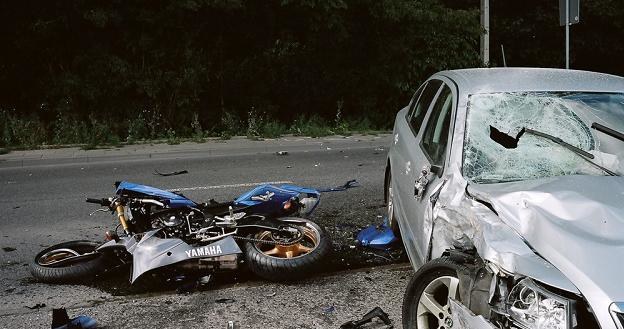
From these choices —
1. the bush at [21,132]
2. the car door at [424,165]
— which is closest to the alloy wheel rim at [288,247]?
the car door at [424,165]

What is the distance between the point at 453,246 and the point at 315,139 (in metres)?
10.4

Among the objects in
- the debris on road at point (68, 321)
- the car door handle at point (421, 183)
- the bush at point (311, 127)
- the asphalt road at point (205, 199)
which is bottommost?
the bush at point (311, 127)

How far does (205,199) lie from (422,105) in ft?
11.9

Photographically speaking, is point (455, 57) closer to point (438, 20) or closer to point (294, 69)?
point (438, 20)

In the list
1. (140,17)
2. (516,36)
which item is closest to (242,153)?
(140,17)

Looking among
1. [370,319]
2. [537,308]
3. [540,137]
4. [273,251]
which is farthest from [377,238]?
[537,308]

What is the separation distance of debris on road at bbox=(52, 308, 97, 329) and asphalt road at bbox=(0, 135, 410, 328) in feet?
0.40

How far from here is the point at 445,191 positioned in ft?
12.0

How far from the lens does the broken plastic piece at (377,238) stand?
18.9 feet

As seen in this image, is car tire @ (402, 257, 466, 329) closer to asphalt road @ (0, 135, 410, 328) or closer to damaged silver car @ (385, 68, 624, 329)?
damaged silver car @ (385, 68, 624, 329)

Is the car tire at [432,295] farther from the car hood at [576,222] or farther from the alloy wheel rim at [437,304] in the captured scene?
the car hood at [576,222]

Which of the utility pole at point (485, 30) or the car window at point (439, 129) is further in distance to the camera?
the utility pole at point (485, 30)

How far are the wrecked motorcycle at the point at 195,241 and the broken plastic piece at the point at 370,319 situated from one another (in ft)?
2.52

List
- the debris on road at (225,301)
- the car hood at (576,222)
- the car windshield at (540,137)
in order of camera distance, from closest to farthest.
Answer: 1. the car hood at (576,222)
2. the car windshield at (540,137)
3. the debris on road at (225,301)
